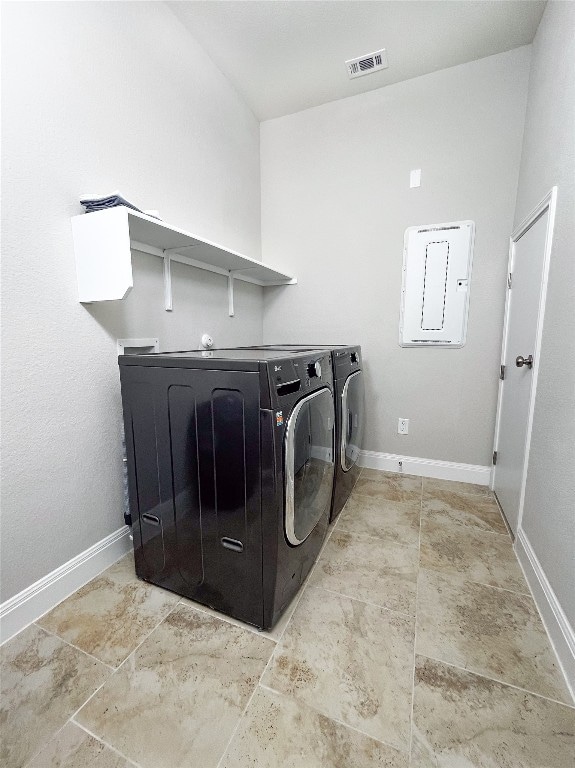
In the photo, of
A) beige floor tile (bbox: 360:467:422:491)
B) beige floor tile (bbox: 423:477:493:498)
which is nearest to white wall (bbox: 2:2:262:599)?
beige floor tile (bbox: 360:467:422:491)

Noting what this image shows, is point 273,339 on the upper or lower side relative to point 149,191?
lower

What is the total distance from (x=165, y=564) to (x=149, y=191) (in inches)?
68.9

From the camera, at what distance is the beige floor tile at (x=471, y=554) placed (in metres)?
1.45

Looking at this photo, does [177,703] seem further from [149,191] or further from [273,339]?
[273,339]

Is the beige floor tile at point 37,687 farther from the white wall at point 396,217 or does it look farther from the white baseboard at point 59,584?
the white wall at point 396,217

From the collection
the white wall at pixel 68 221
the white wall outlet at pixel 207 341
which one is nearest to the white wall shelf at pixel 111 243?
the white wall at pixel 68 221

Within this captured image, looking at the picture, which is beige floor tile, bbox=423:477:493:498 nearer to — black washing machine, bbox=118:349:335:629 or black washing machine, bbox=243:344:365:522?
→ black washing machine, bbox=243:344:365:522

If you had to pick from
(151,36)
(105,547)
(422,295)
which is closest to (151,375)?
(105,547)

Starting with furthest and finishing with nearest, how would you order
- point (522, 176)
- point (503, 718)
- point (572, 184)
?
point (522, 176)
point (572, 184)
point (503, 718)

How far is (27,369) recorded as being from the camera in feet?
3.81

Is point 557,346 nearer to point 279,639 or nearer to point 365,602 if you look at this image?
point 365,602

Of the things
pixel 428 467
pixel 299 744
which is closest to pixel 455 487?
pixel 428 467

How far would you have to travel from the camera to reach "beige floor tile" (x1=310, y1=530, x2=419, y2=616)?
1337 mm

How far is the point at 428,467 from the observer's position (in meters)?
2.45
